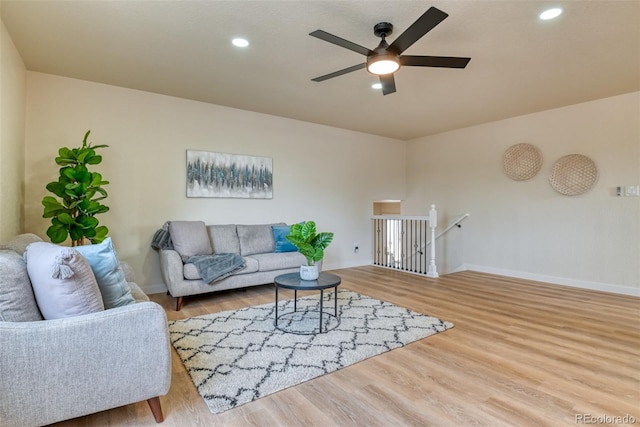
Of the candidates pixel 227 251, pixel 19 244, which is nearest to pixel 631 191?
pixel 227 251

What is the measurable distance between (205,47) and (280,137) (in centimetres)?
232

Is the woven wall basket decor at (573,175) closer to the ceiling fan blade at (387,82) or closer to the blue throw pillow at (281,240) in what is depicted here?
the ceiling fan blade at (387,82)

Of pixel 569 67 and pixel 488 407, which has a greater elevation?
pixel 569 67

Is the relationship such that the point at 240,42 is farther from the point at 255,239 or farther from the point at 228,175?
the point at 255,239

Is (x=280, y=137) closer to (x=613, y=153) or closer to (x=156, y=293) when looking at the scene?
(x=156, y=293)

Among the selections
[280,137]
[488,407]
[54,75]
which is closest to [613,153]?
[488,407]

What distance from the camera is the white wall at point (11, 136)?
97.8 inches

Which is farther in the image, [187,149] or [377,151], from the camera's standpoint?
[377,151]

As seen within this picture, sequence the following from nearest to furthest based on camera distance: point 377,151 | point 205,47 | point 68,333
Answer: point 68,333 < point 205,47 < point 377,151

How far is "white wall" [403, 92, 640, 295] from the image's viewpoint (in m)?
4.08

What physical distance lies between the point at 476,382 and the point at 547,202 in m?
3.86

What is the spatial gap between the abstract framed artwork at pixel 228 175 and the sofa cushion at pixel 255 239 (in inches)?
21.5

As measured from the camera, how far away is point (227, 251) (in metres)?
4.14

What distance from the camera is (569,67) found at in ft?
10.5
